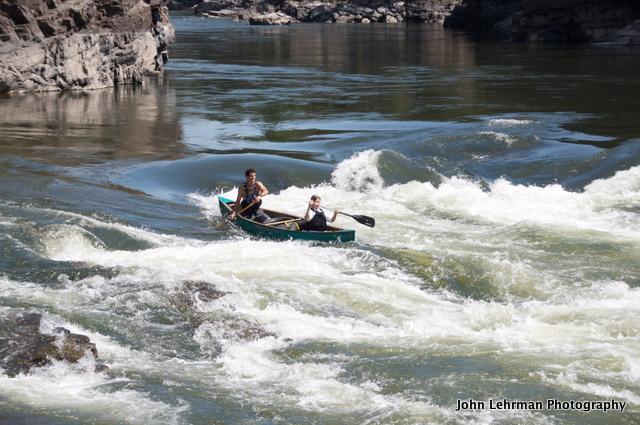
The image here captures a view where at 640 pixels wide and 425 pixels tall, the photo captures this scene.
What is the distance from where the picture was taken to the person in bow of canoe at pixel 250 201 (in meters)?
17.7

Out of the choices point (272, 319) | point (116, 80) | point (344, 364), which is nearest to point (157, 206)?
point (272, 319)

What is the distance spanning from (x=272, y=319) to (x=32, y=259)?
15.1ft

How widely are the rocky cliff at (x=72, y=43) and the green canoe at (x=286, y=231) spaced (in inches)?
709

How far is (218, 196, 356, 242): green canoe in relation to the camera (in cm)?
1647

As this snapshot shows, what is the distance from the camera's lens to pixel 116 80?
37562 millimetres

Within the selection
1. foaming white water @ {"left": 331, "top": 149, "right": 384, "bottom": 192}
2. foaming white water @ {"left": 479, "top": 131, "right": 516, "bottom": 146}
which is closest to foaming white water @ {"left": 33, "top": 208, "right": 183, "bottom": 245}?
foaming white water @ {"left": 331, "top": 149, "right": 384, "bottom": 192}

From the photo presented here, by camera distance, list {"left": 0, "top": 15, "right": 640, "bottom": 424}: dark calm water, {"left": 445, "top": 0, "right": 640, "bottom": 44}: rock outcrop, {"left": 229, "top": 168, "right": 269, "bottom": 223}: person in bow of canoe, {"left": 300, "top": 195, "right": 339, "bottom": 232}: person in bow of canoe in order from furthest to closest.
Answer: {"left": 445, "top": 0, "right": 640, "bottom": 44}: rock outcrop, {"left": 229, "top": 168, "right": 269, "bottom": 223}: person in bow of canoe, {"left": 300, "top": 195, "right": 339, "bottom": 232}: person in bow of canoe, {"left": 0, "top": 15, "right": 640, "bottom": 424}: dark calm water

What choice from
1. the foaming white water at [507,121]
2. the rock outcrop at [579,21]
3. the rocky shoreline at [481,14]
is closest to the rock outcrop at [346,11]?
the rocky shoreline at [481,14]

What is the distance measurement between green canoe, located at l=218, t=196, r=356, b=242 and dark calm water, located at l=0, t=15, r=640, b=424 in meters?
0.27

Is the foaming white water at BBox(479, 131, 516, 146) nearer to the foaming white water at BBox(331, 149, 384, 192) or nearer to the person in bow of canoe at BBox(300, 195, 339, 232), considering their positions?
the foaming white water at BBox(331, 149, 384, 192)

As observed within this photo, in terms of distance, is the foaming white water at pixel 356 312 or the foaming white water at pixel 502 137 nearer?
the foaming white water at pixel 356 312

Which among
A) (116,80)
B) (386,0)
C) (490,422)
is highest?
(386,0)

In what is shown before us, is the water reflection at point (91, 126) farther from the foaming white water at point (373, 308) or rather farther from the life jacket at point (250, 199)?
the foaming white water at point (373, 308)

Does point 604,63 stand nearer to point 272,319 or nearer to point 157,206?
point 157,206
